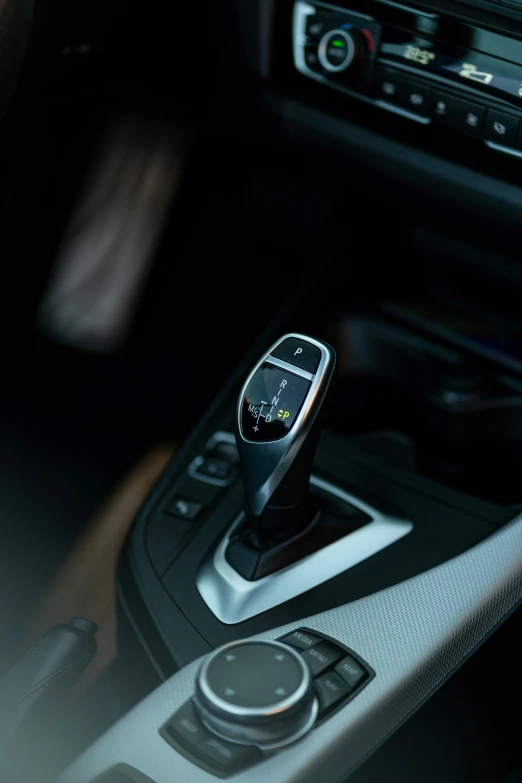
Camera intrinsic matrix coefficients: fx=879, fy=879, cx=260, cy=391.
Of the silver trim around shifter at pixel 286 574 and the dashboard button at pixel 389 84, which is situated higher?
the dashboard button at pixel 389 84

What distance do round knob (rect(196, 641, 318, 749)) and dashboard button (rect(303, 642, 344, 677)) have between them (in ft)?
0.12

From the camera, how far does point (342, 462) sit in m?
0.86

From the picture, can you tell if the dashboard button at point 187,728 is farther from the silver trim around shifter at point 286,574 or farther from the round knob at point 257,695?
the silver trim around shifter at point 286,574

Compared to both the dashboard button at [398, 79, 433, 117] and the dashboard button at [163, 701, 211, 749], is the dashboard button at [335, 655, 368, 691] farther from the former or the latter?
the dashboard button at [398, 79, 433, 117]

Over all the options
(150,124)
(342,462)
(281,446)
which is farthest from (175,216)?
(281,446)

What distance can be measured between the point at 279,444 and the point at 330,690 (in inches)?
7.0

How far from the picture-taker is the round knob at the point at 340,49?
2.68ft

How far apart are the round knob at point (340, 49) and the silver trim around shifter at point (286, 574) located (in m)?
0.42

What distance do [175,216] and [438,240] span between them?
402 millimetres

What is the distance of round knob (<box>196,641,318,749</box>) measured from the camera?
1.70 ft

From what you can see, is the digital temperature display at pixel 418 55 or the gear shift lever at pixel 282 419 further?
the digital temperature display at pixel 418 55

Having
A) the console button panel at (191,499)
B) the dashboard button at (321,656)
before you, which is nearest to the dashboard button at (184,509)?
the console button panel at (191,499)

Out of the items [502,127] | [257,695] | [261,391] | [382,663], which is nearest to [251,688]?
[257,695]

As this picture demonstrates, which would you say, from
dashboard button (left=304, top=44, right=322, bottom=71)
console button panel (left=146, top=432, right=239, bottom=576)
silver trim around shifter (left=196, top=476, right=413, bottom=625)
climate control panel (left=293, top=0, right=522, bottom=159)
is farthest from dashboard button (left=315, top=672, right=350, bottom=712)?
dashboard button (left=304, top=44, right=322, bottom=71)
